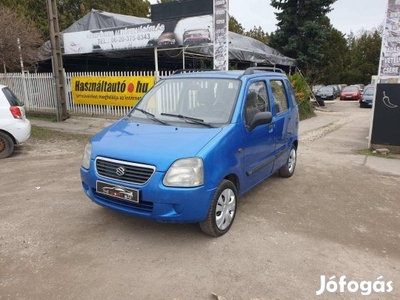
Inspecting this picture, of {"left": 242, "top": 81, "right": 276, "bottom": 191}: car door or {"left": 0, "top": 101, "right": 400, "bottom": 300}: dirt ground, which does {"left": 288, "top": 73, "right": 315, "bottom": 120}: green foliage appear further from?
{"left": 242, "top": 81, "right": 276, "bottom": 191}: car door

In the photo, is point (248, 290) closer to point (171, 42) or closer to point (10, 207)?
point (10, 207)

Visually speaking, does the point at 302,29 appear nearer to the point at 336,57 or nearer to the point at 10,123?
the point at 336,57

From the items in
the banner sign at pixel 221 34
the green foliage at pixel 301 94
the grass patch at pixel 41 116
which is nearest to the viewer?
the banner sign at pixel 221 34

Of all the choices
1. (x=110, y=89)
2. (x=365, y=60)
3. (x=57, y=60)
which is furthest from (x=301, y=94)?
(x=365, y=60)

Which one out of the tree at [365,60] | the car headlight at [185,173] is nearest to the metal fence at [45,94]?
the car headlight at [185,173]

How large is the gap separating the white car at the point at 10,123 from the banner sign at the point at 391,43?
9.04 metres

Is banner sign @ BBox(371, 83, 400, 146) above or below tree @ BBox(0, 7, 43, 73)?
below

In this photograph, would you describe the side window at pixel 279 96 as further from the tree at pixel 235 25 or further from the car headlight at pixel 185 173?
the tree at pixel 235 25

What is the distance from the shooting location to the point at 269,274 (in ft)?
9.96

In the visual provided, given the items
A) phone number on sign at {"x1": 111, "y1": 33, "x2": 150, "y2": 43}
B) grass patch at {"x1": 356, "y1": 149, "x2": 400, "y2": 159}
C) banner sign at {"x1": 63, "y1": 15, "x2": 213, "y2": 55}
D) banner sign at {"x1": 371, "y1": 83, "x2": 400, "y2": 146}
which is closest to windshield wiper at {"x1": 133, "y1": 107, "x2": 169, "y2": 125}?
grass patch at {"x1": 356, "y1": 149, "x2": 400, "y2": 159}

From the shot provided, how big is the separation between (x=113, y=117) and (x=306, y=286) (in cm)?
1109

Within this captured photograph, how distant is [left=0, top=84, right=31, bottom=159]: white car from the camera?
22.8 ft

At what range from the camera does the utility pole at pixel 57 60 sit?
11539 millimetres

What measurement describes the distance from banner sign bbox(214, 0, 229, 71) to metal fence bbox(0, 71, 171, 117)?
15.2 ft
